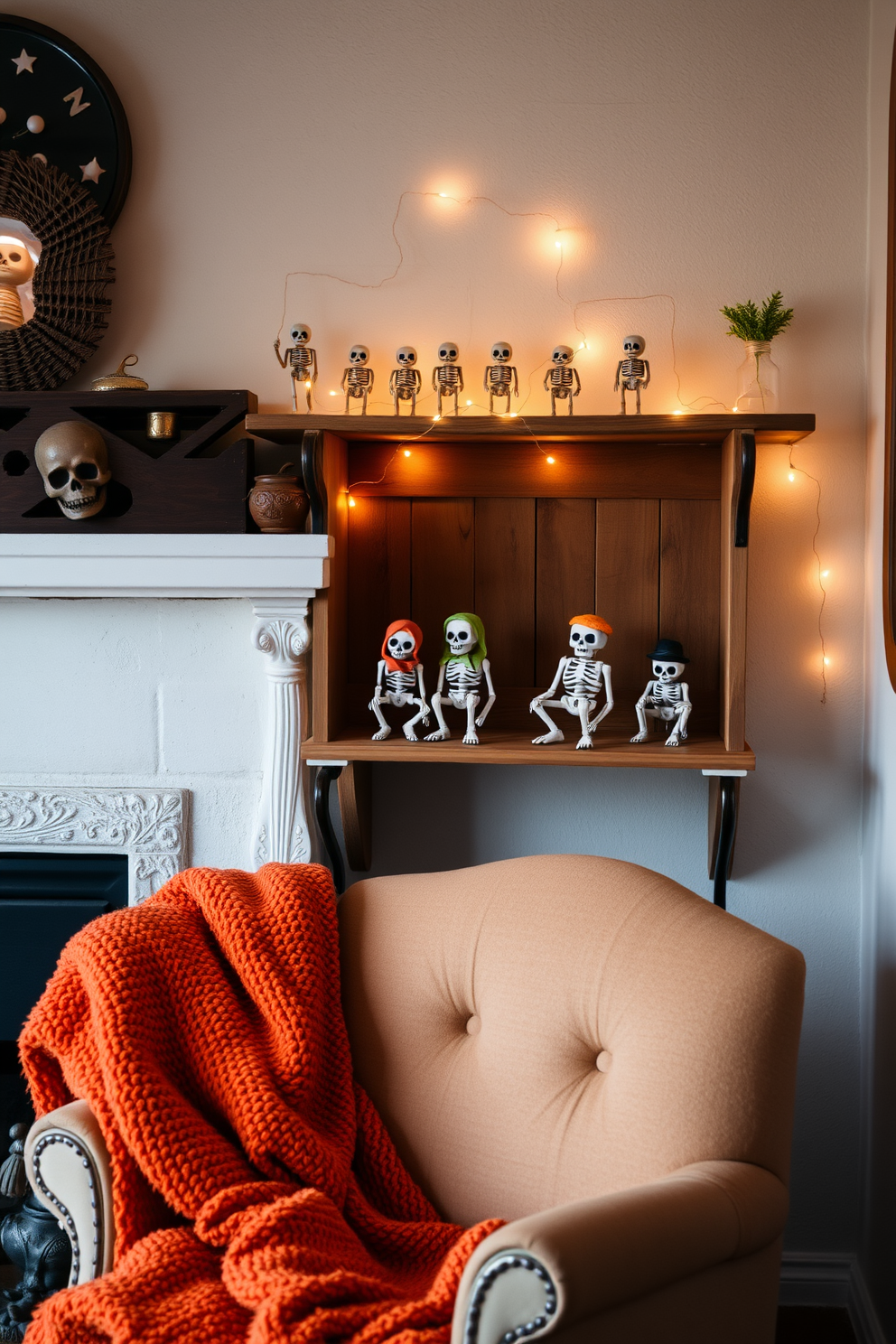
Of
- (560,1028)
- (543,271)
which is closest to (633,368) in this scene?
(543,271)

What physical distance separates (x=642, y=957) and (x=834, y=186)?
1296mm

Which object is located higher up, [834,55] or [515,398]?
[834,55]

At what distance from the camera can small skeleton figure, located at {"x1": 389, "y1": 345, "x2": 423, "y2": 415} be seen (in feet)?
5.35

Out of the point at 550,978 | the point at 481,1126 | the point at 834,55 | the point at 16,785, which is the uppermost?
the point at 834,55

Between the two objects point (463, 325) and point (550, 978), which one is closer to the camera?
point (550, 978)

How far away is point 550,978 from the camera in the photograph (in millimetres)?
1228

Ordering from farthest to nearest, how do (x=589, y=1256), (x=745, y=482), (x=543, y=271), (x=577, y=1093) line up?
(x=543, y=271)
(x=745, y=482)
(x=577, y=1093)
(x=589, y=1256)

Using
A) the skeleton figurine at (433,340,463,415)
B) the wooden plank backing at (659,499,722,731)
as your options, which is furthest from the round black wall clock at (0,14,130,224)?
the wooden plank backing at (659,499,722,731)

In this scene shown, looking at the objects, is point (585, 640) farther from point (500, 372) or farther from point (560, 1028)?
point (560, 1028)

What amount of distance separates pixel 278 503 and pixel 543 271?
1.98 feet

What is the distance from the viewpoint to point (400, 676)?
1635 millimetres

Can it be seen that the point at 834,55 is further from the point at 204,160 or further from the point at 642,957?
the point at 642,957

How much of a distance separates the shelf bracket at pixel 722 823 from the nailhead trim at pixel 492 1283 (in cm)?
81

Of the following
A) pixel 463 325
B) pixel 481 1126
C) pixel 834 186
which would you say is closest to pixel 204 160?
pixel 463 325
